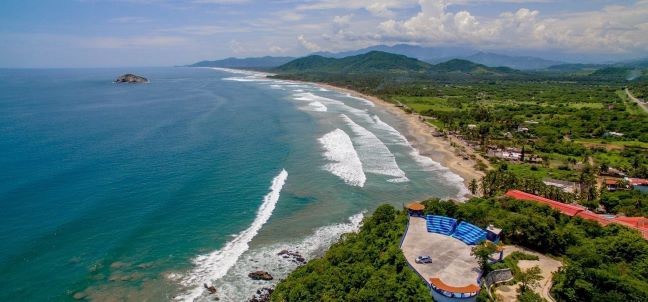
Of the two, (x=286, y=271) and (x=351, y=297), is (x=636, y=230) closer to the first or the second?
(x=351, y=297)

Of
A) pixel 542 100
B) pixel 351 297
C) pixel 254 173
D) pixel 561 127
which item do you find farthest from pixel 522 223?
pixel 542 100

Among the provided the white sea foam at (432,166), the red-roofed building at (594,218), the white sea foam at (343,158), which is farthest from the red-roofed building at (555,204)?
the white sea foam at (343,158)

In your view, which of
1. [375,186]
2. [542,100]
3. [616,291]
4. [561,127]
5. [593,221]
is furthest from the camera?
[542,100]

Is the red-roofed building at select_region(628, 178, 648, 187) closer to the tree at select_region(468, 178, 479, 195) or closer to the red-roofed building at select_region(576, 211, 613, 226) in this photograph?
the red-roofed building at select_region(576, 211, 613, 226)

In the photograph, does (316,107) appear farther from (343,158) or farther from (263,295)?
(263,295)

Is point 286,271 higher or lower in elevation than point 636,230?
lower

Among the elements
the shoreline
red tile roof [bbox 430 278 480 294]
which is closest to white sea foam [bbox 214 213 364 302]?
red tile roof [bbox 430 278 480 294]

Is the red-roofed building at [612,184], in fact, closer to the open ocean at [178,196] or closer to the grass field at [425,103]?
the open ocean at [178,196]
